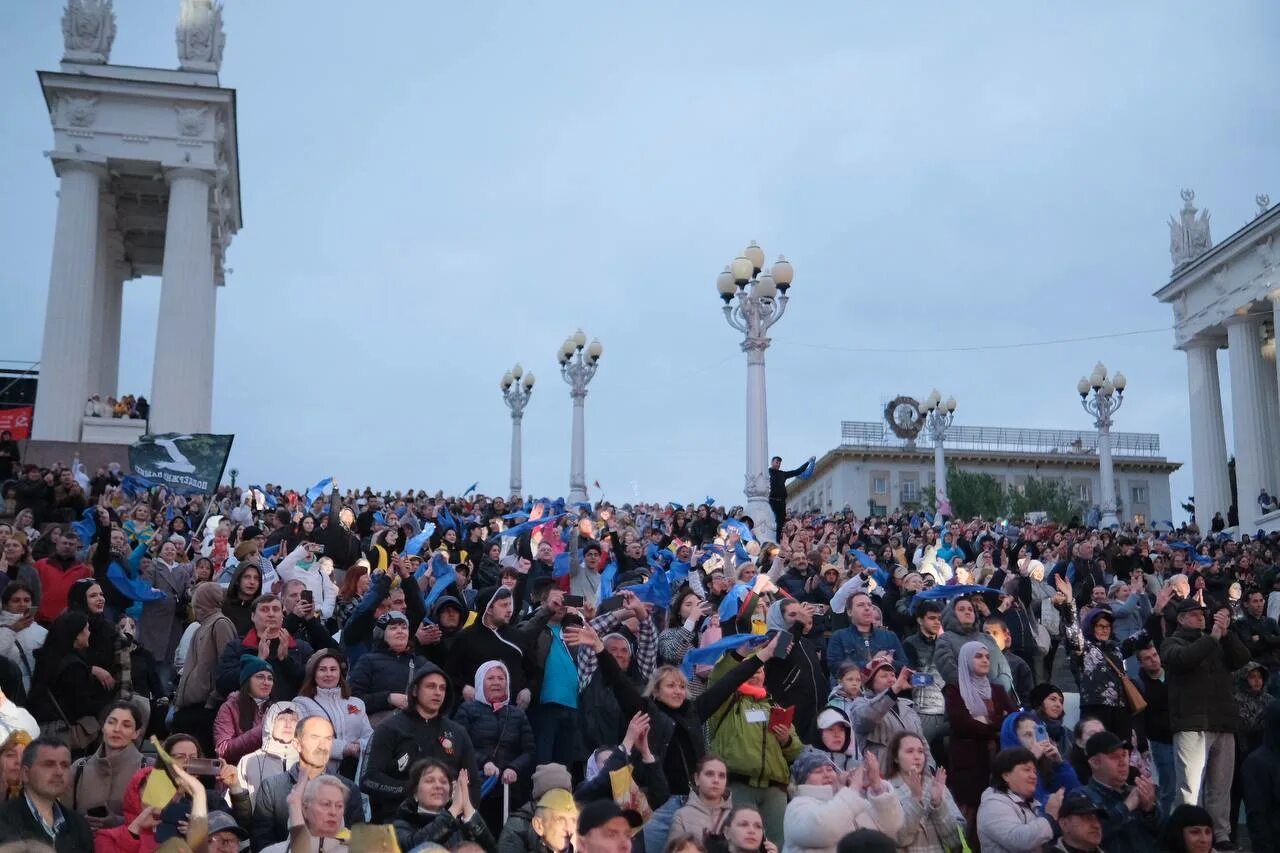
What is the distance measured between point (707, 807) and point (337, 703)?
2703 mm

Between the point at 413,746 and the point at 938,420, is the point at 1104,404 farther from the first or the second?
the point at 413,746

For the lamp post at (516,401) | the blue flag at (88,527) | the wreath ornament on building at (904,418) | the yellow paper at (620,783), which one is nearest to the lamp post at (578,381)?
the lamp post at (516,401)

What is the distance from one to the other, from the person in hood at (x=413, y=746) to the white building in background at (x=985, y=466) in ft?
267

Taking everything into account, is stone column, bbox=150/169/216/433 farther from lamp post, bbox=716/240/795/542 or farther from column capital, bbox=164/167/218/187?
lamp post, bbox=716/240/795/542

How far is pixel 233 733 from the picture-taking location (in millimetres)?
8352

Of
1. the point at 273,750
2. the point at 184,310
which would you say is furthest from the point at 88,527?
the point at 184,310

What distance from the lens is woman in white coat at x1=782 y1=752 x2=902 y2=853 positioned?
21.6ft

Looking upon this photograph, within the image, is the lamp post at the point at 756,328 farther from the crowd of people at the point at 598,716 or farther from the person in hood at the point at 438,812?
the person in hood at the point at 438,812

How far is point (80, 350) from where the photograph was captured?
1411 inches

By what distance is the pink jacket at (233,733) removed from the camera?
320 inches

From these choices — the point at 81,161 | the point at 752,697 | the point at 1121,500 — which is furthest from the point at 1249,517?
the point at 1121,500

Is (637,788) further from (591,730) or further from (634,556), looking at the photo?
(634,556)

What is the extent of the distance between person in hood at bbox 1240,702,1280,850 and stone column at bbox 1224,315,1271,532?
41.8 m

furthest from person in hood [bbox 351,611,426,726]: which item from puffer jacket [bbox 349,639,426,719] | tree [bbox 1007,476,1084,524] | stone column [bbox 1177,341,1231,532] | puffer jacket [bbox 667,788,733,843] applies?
tree [bbox 1007,476,1084,524]
